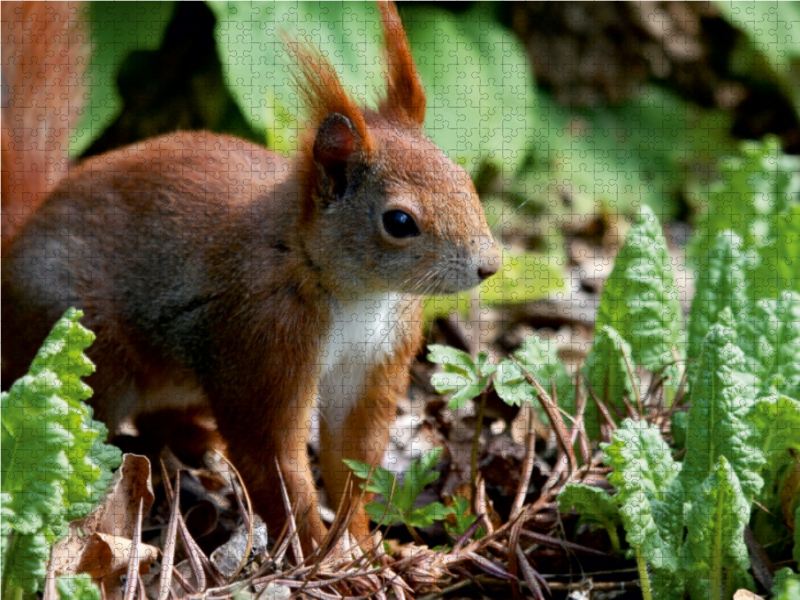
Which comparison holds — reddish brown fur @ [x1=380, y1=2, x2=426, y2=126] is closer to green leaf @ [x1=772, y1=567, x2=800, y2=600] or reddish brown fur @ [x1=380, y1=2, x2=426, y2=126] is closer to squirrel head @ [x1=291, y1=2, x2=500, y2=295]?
squirrel head @ [x1=291, y1=2, x2=500, y2=295]

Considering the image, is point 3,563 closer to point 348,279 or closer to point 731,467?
point 348,279

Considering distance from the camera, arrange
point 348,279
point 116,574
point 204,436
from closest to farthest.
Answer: point 116,574, point 348,279, point 204,436

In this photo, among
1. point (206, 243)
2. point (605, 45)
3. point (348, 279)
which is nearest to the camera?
point (348, 279)

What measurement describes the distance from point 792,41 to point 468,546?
3378mm

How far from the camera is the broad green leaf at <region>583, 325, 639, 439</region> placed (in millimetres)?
2838

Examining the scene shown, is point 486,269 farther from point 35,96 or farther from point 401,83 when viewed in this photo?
point 35,96

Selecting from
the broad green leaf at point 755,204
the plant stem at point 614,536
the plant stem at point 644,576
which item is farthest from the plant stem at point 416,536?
the broad green leaf at point 755,204

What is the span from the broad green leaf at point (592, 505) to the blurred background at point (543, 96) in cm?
131

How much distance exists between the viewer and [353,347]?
2836mm

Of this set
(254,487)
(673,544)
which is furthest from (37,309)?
(673,544)

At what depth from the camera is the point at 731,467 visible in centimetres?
234

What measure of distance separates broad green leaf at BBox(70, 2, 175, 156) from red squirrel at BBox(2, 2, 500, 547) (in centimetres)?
113

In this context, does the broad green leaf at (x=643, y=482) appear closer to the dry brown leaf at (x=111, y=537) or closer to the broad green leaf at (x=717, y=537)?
the broad green leaf at (x=717, y=537)

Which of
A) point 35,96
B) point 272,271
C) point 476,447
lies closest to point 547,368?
point 476,447
